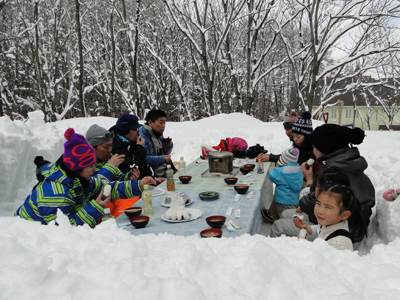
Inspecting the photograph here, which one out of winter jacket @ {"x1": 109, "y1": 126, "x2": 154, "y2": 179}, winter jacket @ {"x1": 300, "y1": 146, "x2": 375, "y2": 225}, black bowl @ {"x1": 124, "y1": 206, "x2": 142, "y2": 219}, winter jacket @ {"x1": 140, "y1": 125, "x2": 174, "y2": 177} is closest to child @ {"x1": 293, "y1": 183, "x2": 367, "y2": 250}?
winter jacket @ {"x1": 300, "y1": 146, "x2": 375, "y2": 225}

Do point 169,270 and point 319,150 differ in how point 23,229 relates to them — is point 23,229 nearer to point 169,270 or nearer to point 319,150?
point 169,270

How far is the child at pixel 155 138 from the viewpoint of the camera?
17.4 ft

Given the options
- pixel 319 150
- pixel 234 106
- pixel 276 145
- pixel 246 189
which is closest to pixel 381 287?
pixel 246 189

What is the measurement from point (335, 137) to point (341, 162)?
35 cm

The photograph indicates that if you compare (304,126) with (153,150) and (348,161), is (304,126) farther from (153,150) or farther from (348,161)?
(153,150)

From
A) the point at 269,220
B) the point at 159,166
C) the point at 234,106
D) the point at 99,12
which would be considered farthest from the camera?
the point at 234,106

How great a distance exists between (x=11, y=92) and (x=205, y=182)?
19768 millimetres

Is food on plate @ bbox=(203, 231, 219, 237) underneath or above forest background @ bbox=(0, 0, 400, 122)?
underneath

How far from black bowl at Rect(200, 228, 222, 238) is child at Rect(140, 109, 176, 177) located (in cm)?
316

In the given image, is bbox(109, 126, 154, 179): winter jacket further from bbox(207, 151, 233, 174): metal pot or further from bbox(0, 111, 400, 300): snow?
bbox(0, 111, 400, 300): snow

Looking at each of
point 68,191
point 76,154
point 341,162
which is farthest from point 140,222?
point 341,162

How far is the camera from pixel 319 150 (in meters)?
3.47

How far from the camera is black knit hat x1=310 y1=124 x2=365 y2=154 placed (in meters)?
3.22

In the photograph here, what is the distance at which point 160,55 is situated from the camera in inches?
842
